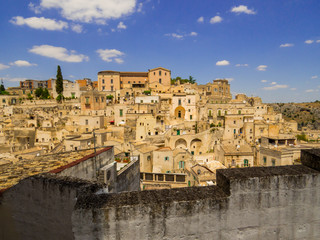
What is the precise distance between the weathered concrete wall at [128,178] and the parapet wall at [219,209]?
387 cm

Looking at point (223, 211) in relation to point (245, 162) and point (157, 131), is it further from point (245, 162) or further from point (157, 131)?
Answer: point (157, 131)

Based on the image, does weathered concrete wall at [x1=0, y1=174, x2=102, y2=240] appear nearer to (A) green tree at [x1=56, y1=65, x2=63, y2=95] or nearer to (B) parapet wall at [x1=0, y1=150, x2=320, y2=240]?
(B) parapet wall at [x1=0, y1=150, x2=320, y2=240]

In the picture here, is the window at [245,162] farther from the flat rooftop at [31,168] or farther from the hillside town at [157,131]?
the flat rooftop at [31,168]

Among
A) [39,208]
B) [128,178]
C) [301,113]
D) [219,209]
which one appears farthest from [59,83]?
[301,113]

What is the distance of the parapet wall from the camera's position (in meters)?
2.96

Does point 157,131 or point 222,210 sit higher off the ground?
point 222,210

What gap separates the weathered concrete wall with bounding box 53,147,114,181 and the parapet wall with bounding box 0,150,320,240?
2459 mm

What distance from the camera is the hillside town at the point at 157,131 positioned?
28.3 meters

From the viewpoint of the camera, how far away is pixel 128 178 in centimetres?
860

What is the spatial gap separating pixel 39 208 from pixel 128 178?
427 cm

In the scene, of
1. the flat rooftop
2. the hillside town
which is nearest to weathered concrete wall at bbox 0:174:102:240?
the flat rooftop

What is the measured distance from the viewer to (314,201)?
3.50 metres

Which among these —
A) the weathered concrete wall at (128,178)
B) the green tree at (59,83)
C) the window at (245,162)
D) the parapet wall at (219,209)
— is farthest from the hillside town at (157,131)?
the parapet wall at (219,209)

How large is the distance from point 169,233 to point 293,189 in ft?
7.74
